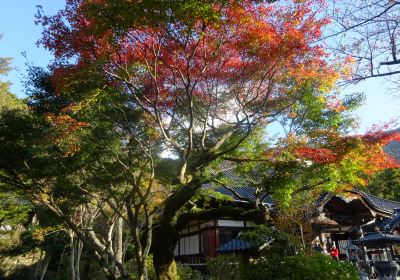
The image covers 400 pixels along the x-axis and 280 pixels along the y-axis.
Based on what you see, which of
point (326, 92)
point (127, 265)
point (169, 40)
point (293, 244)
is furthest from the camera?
point (127, 265)

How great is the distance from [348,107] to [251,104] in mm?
4198

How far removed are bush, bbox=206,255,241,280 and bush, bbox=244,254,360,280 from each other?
184cm

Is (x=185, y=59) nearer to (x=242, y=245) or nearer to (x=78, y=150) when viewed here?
(x=78, y=150)

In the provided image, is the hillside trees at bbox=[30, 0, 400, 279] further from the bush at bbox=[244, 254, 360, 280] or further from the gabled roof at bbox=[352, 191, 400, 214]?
the gabled roof at bbox=[352, 191, 400, 214]

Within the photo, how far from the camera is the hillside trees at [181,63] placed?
688 centimetres

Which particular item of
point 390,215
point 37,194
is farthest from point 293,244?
point 390,215

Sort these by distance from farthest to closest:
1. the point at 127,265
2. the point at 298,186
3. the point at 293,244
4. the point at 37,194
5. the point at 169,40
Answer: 1. the point at 127,265
2. the point at 298,186
3. the point at 37,194
4. the point at 293,244
5. the point at 169,40

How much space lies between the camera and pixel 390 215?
17.5 meters

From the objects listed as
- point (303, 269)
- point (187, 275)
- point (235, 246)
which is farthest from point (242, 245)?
point (303, 269)

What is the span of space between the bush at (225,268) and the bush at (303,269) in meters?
1.84

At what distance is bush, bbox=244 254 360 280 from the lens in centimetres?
757

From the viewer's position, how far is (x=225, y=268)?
10.6 meters

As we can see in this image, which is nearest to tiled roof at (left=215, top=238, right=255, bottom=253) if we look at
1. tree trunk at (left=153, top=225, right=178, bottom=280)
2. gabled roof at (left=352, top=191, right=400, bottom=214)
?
tree trunk at (left=153, top=225, right=178, bottom=280)

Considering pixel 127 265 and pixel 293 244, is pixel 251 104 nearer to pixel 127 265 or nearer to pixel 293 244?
pixel 293 244
